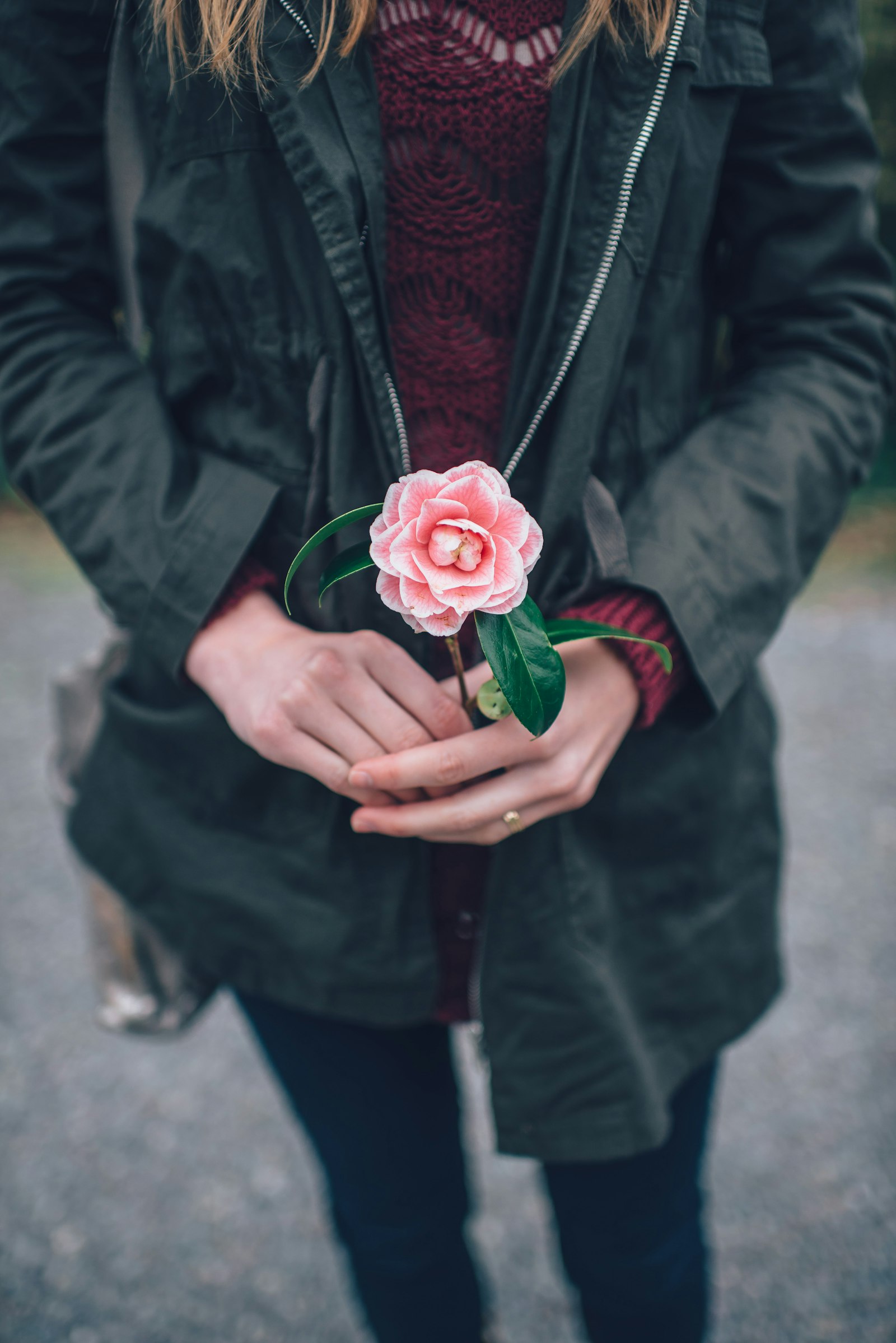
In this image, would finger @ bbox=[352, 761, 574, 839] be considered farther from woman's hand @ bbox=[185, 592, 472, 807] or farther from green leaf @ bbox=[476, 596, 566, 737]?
green leaf @ bbox=[476, 596, 566, 737]

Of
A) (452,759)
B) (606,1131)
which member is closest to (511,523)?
(452,759)

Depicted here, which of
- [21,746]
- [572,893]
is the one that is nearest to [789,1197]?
[572,893]

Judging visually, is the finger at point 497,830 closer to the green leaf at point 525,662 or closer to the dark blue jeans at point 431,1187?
the green leaf at point 525,662

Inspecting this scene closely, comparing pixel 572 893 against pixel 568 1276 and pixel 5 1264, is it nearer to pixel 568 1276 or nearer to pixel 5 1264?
pixel 568 1276

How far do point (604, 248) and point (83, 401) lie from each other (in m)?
0.56

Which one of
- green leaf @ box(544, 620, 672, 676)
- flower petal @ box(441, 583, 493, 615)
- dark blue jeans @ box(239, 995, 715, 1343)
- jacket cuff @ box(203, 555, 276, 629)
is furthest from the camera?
dark blue jeans @ box(239, 995, 715, 1343)

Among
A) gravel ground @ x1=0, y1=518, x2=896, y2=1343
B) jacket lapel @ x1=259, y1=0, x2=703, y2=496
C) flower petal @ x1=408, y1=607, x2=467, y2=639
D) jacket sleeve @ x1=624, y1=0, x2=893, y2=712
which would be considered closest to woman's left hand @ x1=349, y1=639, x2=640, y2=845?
jacket sleeve @ x1=624, y1=0, x2=893, y2=712

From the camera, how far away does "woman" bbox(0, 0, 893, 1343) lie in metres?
0.85

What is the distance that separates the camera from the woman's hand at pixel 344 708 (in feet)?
2.82

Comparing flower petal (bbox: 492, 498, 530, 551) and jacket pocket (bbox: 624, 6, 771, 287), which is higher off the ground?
jacket pocket (bbox: 624, 6, 771, 287)

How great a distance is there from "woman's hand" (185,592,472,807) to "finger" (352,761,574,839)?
31 mm

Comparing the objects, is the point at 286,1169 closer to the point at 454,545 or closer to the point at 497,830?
the point at 497,830

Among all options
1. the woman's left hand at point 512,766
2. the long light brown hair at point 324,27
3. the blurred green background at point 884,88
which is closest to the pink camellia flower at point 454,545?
Answer: the woman's left hand at point 512,766

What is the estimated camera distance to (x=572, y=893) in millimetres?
1016
